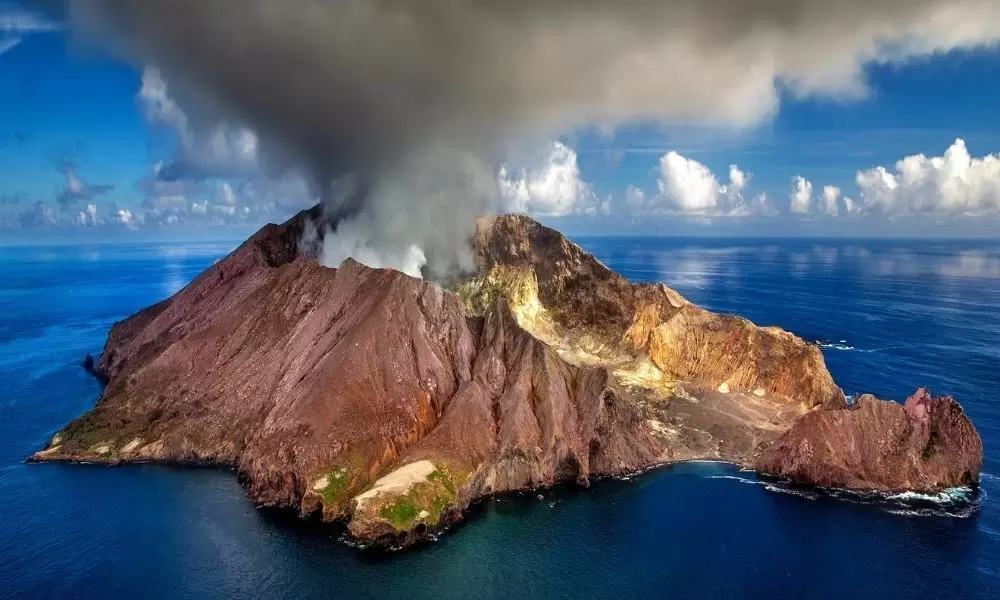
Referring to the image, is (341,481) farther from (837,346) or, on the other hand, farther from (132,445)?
(837,346)

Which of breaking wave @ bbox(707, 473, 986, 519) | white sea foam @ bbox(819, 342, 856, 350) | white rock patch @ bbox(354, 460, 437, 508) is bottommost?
breaking wave @ bbox(707, 473, 986, 519)

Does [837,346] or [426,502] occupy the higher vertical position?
[426,502]

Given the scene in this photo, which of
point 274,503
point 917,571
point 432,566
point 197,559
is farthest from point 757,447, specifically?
point 197,559

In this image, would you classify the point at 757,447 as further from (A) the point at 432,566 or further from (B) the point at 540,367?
(A) the point at 432,566

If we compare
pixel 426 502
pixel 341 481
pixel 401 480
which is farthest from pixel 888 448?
pixel 341 481

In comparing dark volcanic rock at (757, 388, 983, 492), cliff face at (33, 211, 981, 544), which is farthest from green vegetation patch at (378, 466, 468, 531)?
dark volcanic rock at (757, 388, 983, 492)

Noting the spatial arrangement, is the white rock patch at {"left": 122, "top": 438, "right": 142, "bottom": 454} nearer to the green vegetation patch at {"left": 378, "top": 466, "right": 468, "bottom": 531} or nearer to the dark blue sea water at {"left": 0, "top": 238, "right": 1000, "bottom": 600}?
the dark blue sea water at {"left": 0, "top": 238, "right": 1000, "bottom": 600}
